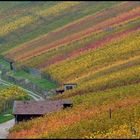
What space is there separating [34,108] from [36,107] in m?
0.52

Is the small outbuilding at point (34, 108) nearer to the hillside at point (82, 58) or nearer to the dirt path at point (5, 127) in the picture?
the hillside at point (82, 58)

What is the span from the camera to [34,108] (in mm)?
85688

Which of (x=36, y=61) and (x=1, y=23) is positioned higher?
(x=1, y=23)

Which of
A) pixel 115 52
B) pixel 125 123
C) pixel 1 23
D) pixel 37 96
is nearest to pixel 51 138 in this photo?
pixel 125 123

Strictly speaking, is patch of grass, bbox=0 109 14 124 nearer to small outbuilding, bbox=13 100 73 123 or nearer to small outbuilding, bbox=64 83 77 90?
small outbuilding, bbox=13 100 73 123

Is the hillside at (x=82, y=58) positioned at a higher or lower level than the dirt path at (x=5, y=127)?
higher

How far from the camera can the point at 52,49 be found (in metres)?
144

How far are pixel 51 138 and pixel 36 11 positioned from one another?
12321cm

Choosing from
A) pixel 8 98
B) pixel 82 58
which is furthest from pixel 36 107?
pixel 82 58

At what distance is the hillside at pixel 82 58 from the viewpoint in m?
75.8

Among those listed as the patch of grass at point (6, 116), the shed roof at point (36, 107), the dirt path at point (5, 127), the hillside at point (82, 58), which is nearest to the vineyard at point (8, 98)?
the patch of grass at point (6, 116)

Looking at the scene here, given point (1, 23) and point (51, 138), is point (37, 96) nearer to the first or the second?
point (51, 138)

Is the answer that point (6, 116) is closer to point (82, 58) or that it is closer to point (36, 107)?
point (36, 107)

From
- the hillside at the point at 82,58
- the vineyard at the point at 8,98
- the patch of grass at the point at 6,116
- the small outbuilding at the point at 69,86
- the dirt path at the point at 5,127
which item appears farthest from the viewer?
the small outbuilding at the point at 69,86
